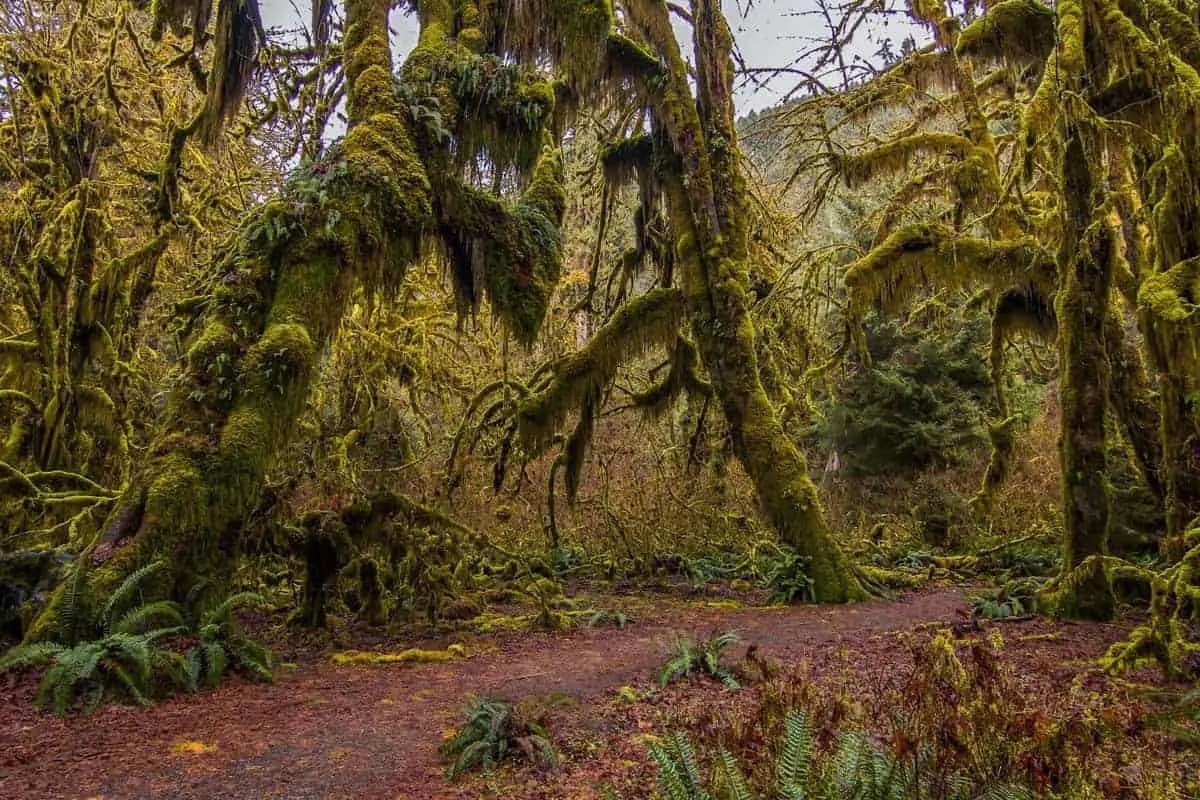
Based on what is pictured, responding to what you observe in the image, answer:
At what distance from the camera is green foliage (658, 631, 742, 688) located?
5.02 metres

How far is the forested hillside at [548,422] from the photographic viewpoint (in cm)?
371

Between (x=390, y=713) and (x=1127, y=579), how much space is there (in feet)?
25.5

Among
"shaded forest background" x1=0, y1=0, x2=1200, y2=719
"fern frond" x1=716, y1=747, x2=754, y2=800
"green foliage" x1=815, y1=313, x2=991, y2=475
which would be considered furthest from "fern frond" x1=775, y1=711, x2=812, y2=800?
"green foliage" x1=815, y1=313, x2=991, y2=475

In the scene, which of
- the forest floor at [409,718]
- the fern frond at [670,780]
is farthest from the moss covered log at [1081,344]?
the fern frond at [670,780]

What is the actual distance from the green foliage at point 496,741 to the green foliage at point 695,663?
1.47 m

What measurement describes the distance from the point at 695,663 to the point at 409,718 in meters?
2.06

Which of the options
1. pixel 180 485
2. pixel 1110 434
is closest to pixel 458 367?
pixel 180 485

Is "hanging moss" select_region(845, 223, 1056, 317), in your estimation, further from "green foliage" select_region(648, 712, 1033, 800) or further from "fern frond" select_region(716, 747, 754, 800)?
"fern frond" select_region(716, 747, 754, 800)

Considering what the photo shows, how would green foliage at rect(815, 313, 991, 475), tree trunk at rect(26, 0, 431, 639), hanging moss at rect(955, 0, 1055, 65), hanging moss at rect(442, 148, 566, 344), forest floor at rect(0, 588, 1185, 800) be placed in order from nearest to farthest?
forest floor at rect(0, 588, 1185, 800), tree trunk at rect(26, 0, 431, 639), hanging moss at rect(442, 148, 566, 344), hanging moss at rect(955, 0, 1055, 65), green foliage at rect(815, 313, 991, 475)

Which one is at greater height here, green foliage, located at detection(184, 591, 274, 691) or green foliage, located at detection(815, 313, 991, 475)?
green foliage, located at detection(815, 313, 991, 475)

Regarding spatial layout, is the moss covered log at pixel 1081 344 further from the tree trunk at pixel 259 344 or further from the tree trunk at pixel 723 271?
the tree trunk at pixel 259 344

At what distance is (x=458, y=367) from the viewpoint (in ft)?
45.0

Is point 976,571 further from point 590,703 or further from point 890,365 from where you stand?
point 590,703

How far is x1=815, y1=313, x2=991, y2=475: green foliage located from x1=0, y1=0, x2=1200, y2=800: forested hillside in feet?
3.93
